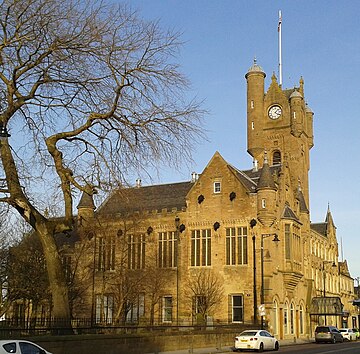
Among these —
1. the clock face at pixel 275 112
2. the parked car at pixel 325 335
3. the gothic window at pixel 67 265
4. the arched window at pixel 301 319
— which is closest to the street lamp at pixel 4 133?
the gothic window at pixel 67 265

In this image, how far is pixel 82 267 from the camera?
56219 millimetres

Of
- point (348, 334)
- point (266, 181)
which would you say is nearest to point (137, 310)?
point (266, 181)

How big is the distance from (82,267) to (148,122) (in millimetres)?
36730

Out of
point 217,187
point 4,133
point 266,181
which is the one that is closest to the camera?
point 4,133

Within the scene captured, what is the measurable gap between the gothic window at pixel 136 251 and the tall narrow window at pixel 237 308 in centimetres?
1018

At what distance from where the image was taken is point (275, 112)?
77062mm

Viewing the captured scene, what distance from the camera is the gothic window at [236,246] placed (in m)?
52.4

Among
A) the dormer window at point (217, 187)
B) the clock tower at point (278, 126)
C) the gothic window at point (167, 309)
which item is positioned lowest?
the gothic window at point (167, 309)

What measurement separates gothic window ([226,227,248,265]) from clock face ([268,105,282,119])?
27.6 meters

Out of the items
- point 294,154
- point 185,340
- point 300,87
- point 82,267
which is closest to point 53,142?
point 185,340

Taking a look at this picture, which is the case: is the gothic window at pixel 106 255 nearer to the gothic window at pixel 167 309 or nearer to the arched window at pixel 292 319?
the gothic window at pixel 167 309

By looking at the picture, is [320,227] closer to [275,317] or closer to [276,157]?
[276,157]

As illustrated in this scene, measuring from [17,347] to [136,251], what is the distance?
40.4m

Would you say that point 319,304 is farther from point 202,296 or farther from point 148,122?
point 148,122
